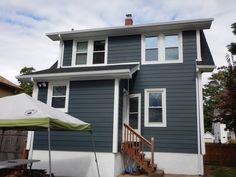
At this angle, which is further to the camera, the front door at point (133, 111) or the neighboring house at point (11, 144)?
the neighboring house at point (11, 144)

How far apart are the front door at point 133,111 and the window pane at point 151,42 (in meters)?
2.17

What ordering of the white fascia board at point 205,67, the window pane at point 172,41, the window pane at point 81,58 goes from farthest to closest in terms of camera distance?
the window pane at point 81,58, the window pane at point 172,41, the white fascia board at point 205,67

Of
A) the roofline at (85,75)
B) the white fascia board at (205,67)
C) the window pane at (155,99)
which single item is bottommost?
the window pane at (155,99)

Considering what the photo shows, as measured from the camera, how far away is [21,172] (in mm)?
6984

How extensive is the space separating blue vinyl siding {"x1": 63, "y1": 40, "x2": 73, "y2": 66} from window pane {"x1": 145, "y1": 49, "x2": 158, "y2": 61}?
3.49 meters

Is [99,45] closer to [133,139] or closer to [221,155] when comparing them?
[133,139]

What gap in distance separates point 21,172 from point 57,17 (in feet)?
29.5

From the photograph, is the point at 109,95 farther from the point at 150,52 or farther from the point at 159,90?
the point at 150,52

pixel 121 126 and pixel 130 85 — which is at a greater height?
pixel 130 85

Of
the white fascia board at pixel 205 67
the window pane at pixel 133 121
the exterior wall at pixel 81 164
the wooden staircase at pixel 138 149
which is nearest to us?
the wooden staircase at pixel 138 149

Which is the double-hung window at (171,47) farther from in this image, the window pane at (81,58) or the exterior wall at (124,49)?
the window pane at (81,58)

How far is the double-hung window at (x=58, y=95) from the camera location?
9531 millimetres

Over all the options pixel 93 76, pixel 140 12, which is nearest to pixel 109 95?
pixel 93 76

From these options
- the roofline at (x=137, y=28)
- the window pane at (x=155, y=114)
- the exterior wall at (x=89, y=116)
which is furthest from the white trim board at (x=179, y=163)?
the roofline at (x=137, y=28)
